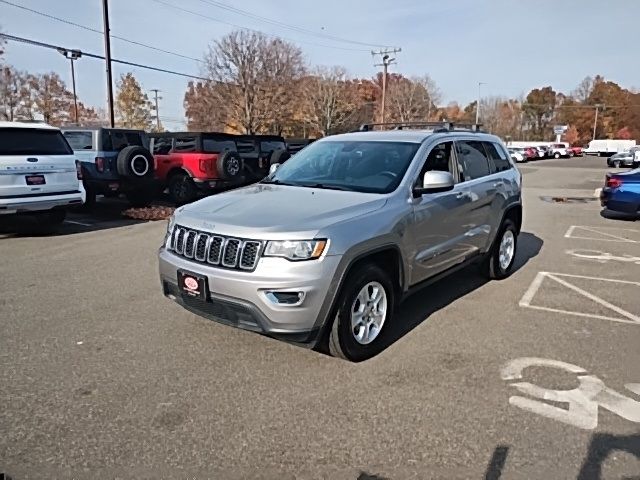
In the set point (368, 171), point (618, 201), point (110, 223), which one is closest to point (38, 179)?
point (110, 223)

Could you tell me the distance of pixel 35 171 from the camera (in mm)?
7840

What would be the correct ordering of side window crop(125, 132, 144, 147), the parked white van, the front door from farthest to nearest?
the parked white van, side window crop(125, 132, 144, 147), the front door

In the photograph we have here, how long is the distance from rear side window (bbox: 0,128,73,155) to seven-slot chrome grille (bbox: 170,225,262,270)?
556 centimetres

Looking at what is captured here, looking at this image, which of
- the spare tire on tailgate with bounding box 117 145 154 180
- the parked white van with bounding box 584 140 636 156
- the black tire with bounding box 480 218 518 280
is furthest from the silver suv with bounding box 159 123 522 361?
the parked white van with bounding box 584 140 636 156

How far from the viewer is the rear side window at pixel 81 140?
11.3 meters

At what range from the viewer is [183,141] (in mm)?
12750

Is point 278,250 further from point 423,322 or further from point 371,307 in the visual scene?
point 423,322

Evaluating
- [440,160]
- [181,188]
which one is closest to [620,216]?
[440,160]

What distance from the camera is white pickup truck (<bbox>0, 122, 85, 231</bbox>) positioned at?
755cm

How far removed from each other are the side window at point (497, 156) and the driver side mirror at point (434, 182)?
2.01 meters

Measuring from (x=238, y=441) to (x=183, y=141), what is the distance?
11141 mm

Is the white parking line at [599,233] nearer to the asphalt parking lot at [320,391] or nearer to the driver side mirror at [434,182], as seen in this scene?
the asphalt parking lot at [320,391]

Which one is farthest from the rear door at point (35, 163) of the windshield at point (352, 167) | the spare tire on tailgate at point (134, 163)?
the windshield at point (352, 167)

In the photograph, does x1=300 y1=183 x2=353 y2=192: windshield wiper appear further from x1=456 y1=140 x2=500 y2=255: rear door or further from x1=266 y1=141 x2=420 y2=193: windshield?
x1=456 y1=140 x2=500 y2=255: rear door
